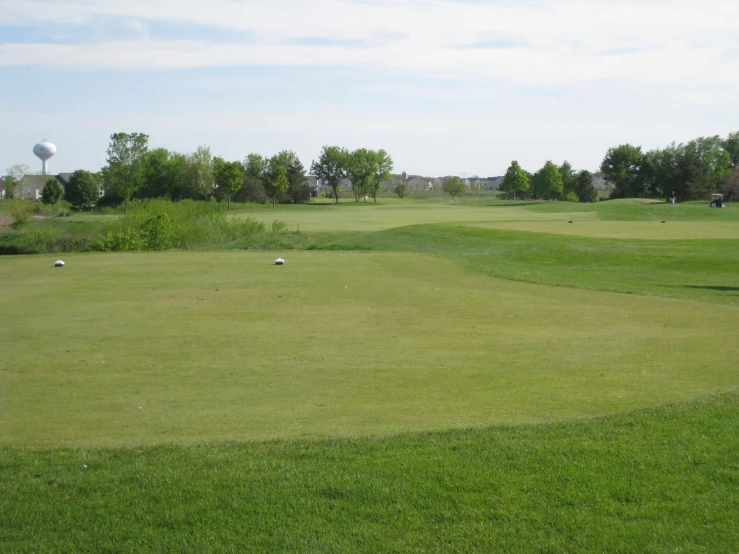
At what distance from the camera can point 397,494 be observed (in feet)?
18.0

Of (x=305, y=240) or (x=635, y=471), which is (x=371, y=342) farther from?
(x=305, y=240)

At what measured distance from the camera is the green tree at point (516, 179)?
114m

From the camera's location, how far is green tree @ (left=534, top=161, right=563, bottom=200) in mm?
111312

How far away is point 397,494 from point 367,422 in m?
1.76

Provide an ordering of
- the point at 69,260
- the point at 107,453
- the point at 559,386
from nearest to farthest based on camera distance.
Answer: the point at 107,453
the point at 559,386
the point at 69,260

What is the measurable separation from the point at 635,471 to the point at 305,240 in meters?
36.5

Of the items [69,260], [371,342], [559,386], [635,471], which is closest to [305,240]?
[69,260]

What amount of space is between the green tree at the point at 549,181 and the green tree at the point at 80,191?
62.6 m

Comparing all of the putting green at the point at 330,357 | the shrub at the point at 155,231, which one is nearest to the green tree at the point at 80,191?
the shrub at the point at 155,231

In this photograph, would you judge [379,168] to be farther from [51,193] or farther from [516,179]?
[51,193]

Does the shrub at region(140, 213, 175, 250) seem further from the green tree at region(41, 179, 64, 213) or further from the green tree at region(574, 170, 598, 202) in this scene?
the green tree at region(574, 170, 598, 202)

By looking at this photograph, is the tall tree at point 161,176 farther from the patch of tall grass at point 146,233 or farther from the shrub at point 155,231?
the shrub at point 155,231

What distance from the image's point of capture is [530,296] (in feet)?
53.1

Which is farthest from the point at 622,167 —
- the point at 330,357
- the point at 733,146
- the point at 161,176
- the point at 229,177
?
the point at 330,357
